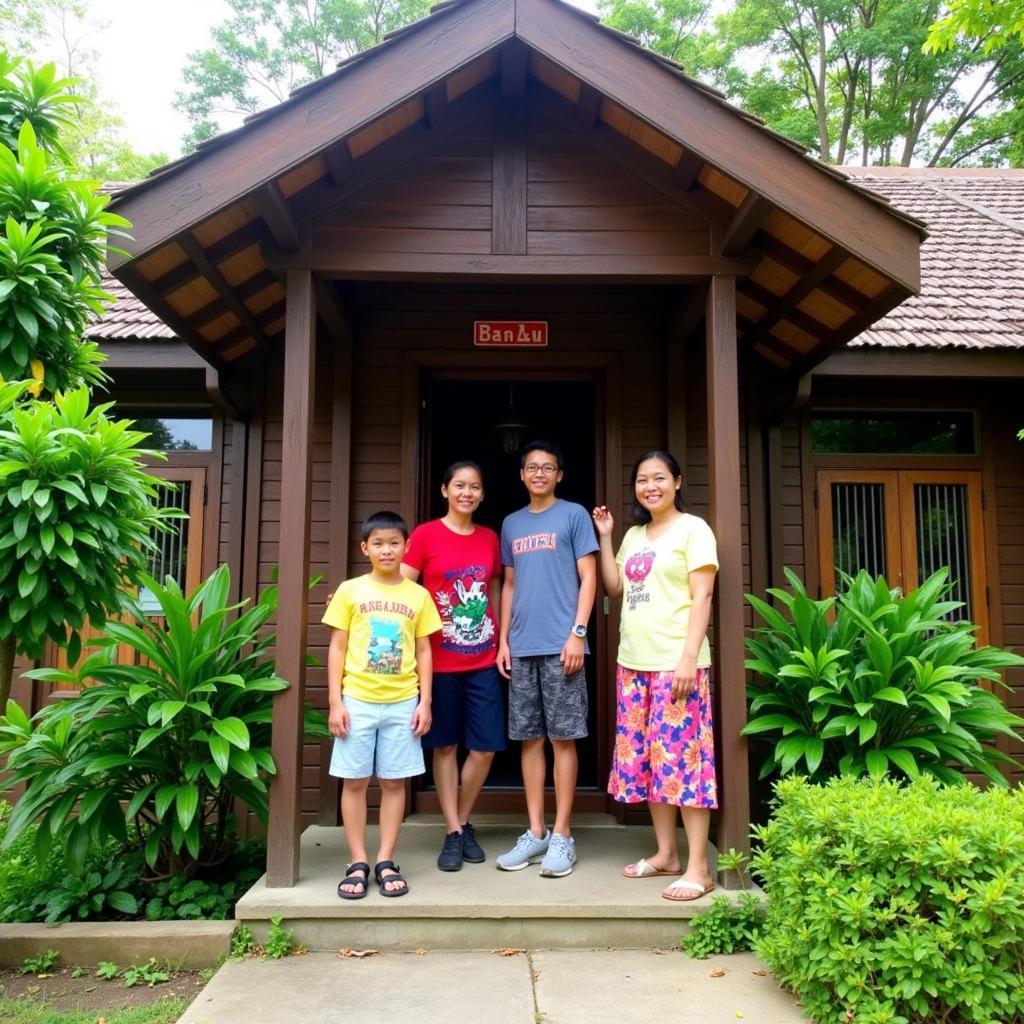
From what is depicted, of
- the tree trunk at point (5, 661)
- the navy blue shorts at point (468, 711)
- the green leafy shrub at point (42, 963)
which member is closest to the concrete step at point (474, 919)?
the navy blue shorts at point (468, 711)

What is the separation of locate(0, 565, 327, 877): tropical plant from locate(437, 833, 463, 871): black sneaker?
2.65ft

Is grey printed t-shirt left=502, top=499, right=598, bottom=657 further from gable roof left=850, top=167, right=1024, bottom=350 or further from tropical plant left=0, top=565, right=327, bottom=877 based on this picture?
gable roof left=850, top=167, right=1024, bottom=350

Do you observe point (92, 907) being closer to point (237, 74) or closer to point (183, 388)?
point (183, 388)

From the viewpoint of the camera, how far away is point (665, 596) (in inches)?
131

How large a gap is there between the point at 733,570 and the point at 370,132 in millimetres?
2449

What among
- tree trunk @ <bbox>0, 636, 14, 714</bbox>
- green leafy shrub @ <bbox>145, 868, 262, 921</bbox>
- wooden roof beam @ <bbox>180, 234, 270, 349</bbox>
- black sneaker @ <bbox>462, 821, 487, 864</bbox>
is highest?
wooden roof beam @ <bbox>180, 234, 270, 349</bbox>

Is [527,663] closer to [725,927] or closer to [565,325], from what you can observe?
[725,927]

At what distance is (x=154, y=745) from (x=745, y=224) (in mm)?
3366

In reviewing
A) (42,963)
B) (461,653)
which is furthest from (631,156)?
(42,963)

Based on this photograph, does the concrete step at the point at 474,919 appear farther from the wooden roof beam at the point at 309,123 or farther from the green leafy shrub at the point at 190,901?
the wooden roof beam at the point at 309,123

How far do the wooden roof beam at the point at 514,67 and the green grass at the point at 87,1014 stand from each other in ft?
12.7

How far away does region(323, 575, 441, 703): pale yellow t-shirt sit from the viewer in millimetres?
3264

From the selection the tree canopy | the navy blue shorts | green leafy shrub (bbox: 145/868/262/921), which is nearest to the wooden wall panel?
the navy blue shorts

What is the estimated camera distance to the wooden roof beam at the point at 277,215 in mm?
3211
